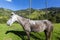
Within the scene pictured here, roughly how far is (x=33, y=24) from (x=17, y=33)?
1.49ft

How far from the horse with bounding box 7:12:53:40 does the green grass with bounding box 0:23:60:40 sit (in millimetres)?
98

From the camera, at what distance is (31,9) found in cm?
525

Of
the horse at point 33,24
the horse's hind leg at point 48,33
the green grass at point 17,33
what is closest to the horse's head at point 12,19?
the horse at point 33,24

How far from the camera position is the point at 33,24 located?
5.19 metres

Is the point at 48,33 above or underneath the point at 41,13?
underneath

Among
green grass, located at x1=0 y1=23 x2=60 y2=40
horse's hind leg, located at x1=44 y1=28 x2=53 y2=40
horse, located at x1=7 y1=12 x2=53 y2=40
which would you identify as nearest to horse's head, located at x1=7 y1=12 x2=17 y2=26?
horse, located at x1=7 y1=12 x2=53 y2=40

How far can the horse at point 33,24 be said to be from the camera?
5.15 metres

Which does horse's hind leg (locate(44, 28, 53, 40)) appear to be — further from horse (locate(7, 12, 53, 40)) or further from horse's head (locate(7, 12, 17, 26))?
horse's head (locate(7, 12, 17, 26))

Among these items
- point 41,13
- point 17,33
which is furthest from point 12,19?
point 41,13

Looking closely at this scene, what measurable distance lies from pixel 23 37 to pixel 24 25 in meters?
0.31

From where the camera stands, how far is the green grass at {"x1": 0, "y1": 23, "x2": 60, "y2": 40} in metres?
5.21

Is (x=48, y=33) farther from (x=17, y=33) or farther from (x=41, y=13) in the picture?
(x=17, y=33)

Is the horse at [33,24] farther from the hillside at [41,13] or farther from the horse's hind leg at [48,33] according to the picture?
the hillside at [41,13]

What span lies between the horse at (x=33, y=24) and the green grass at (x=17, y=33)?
98 millimetres
